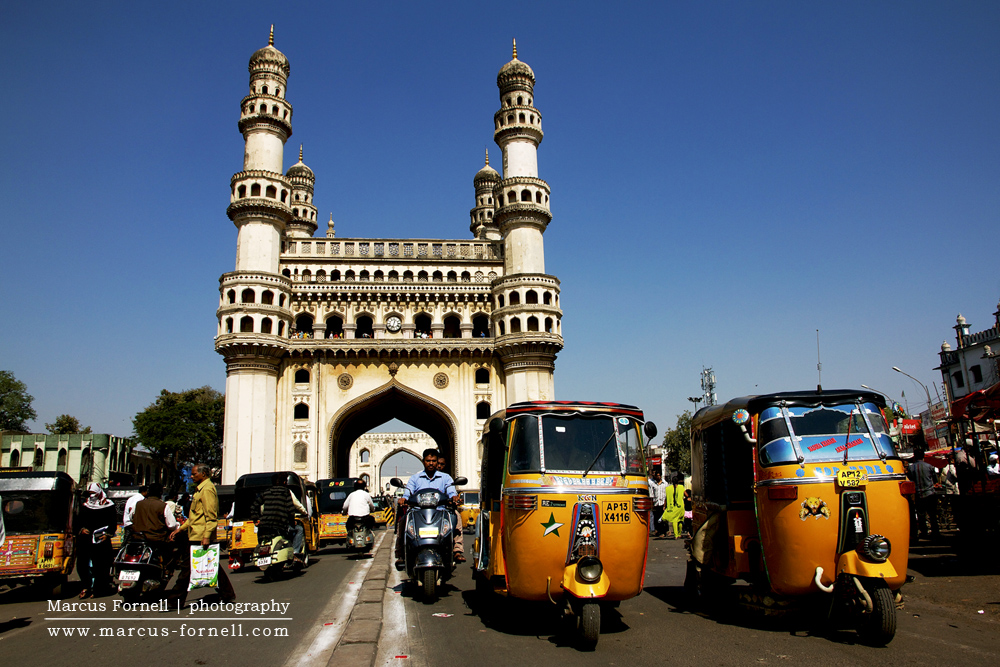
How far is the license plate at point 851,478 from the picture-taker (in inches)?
236

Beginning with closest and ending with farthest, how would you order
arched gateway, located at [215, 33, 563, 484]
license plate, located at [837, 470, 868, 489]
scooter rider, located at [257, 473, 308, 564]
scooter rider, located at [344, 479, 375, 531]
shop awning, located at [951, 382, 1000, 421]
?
license plate, located at [837, 470, 868, 489] < scooter rider, located at [257, 473, 308, 564] < shop awning, located at [951, 382, 1000, 421] < scooter rider, located at [344, 479, 375, 531] < arched gateway, located at [215, 33, 563, 484]

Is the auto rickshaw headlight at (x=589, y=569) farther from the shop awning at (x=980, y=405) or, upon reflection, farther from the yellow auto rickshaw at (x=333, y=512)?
the yellow auto rickshaw at (x=333, y=512)

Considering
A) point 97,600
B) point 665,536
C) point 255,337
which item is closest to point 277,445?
point 255,337

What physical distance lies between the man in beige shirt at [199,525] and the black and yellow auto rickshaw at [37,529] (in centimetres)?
248

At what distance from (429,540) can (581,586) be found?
2.84 meters

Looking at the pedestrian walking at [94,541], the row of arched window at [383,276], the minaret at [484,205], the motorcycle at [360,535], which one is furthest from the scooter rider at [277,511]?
the minaret at [484,205]

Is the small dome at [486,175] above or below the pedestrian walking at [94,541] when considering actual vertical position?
above

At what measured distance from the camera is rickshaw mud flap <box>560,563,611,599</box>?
582cm

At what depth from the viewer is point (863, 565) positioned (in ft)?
18.9

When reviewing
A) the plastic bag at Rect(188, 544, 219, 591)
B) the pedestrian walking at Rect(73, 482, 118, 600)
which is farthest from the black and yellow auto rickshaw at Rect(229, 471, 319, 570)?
the plastic bag at Rect(188, 544, 219, 591)

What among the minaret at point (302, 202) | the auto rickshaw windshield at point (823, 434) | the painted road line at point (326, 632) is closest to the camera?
the painted road line at point (326, 632)

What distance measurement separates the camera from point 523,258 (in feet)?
118

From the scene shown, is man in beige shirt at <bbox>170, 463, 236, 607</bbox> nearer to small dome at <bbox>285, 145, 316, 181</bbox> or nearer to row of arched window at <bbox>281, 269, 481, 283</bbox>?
row of arched window at <bbox>281, 269, 481, 283</bbox>

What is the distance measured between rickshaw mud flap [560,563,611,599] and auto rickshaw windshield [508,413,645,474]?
0.94m
